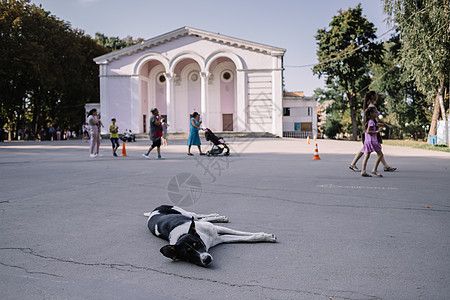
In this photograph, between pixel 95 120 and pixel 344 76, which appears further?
pixel 344 76

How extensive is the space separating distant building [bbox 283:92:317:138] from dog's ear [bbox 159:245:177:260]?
4784 cm

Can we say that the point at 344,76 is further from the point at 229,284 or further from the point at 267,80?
the point at 229,284

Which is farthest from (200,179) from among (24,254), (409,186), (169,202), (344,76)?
(344,76)

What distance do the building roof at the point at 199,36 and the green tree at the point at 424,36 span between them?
2445 centimetres

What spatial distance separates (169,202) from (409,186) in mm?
5004

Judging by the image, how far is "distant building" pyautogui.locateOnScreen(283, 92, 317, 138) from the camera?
50438 millimetres

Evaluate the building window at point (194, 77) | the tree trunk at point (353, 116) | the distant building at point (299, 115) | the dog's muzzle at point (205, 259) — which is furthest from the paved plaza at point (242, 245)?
the building window at point (194, 77)

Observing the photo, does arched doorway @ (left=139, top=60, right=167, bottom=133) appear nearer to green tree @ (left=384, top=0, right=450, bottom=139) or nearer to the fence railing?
the fence railing

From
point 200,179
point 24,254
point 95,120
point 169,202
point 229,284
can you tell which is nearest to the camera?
point 229,284

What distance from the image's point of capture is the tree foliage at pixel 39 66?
1513 inches

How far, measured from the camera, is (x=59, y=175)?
33.6 feet

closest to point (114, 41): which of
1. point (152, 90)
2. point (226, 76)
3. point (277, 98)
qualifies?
point (152, 90)

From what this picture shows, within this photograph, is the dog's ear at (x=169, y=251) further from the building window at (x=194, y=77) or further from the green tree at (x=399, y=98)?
the building window at (x=194, y=77)

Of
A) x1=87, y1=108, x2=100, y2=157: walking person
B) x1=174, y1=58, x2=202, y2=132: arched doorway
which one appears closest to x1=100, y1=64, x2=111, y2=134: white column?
x1=174, y1=58, x2=202, y2=132: arched doorway
